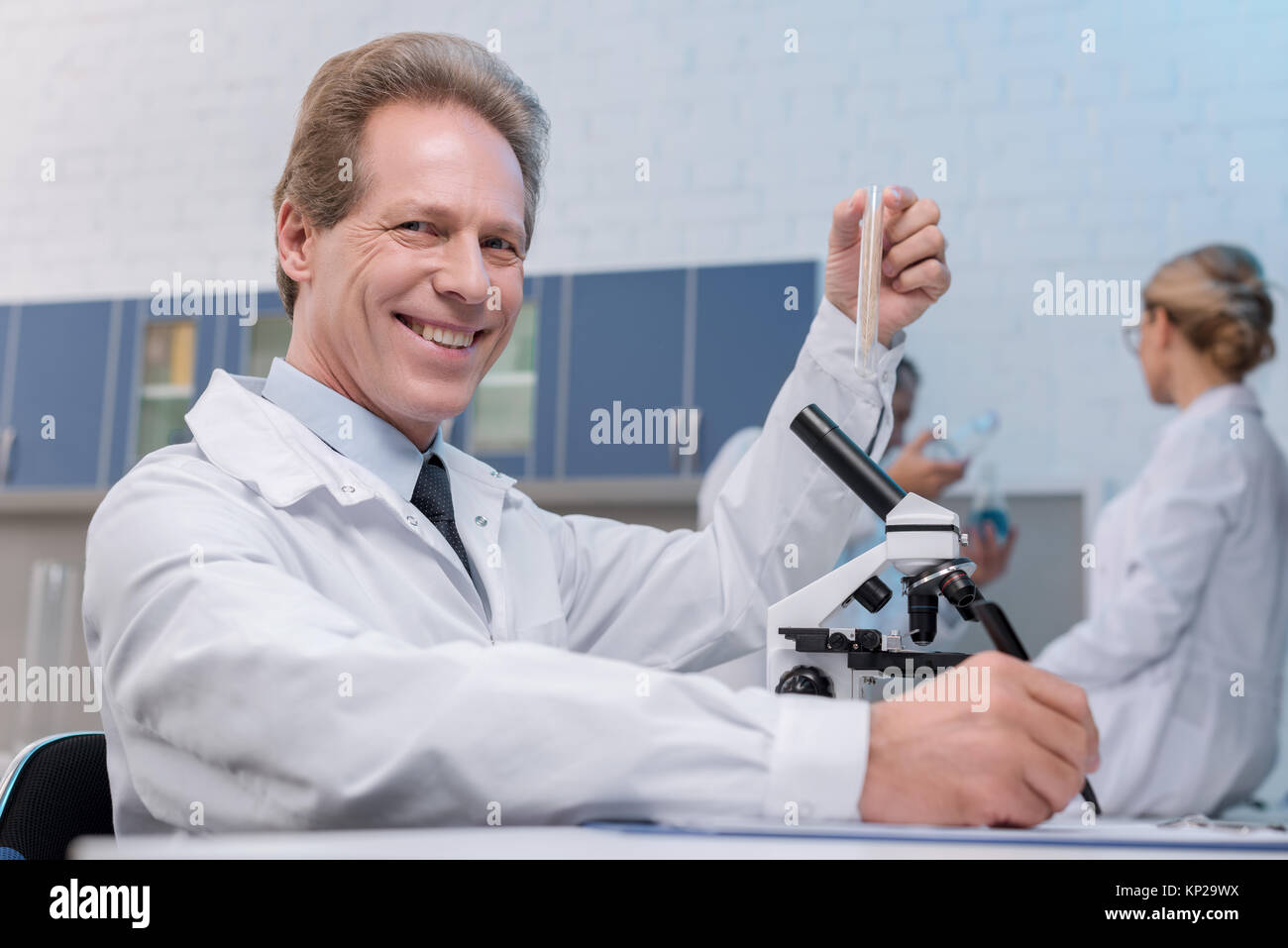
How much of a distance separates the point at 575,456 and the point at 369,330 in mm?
2115

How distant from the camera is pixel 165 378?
345 cm

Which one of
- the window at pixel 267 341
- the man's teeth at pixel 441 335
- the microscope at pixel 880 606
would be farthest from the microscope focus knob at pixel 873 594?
the window at pixel 267 341

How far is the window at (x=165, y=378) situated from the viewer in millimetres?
3424

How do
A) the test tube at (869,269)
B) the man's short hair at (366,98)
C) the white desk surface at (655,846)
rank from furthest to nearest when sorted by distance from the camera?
1. the man's short hair at (366,98)
2. the test tube at (869,269)
3. the white desk surface at (655,846)

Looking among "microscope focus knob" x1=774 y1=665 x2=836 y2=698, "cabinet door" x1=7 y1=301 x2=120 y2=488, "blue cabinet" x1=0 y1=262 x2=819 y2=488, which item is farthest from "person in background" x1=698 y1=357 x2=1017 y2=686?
"cabinet door" x1=7 y1=301 x2=120 y2=488

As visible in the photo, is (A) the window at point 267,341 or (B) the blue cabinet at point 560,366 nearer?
(B) the blue cabinet at point 560,366

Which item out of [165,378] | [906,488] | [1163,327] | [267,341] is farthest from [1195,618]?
[165,378]

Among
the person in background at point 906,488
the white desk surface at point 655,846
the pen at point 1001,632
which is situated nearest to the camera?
the white desk surface at point 655,846

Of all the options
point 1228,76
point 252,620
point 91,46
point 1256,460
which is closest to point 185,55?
point 91,46

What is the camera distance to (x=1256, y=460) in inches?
92.0

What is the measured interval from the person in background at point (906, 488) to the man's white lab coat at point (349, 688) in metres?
1.04

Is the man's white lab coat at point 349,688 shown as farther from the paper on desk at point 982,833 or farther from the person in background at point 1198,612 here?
the person in background at point 1198,612

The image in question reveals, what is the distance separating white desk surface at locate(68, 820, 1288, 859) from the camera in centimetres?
45

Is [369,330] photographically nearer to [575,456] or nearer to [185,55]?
[575,456]
